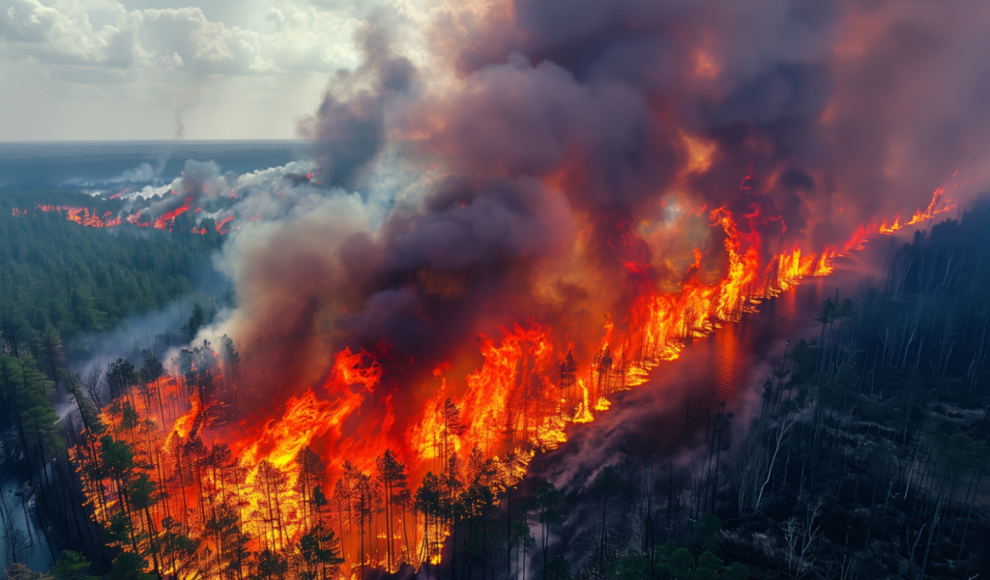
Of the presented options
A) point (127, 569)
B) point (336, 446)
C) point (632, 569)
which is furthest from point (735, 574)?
point (127, 569)

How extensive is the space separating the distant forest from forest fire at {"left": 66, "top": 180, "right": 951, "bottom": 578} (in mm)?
377

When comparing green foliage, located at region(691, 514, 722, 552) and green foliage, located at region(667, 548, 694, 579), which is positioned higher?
green foliage, located at region(667, 548, 694, 579)

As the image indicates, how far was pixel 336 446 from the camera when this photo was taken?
191 ft

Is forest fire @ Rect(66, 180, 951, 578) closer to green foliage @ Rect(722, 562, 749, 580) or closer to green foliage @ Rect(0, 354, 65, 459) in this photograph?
green foliage @ Rect(0, 354, 65, 459)

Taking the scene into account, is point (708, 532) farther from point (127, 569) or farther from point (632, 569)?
point (127, 569)

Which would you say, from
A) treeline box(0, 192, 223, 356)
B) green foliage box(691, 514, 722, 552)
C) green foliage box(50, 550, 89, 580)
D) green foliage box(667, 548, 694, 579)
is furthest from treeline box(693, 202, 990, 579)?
treeline box(0, 192, 223, 356)

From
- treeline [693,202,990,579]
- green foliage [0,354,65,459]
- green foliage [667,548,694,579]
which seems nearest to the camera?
green foliage [667,548,694,579]

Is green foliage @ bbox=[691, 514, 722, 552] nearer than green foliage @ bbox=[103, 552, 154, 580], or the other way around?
green foliage @ bbox=[103, 552, 154, 580]

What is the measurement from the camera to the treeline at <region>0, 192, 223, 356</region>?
8819 centimetres

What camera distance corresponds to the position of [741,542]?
50719mm

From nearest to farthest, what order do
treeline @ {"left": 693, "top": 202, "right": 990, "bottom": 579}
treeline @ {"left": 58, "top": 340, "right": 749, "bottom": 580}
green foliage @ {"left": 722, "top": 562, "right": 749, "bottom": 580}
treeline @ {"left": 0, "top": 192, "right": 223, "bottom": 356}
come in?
green foliage @ {"left": 722, "top": 562, "right": 749, "bottom": 580} → treeline @ {"left": 58, "top": 340, "right": 749, "bottom": 580} → treeline @ {"left": 693, "top": 202, "right": 990, "bottom": 579} → treeline @ {"left": 0, "top": 192, "right": 223, "bottom": 356}

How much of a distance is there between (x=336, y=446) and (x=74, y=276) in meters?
94.0

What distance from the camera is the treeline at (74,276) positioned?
88188 mm

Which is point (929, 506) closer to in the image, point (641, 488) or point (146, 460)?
point (641, 488)
